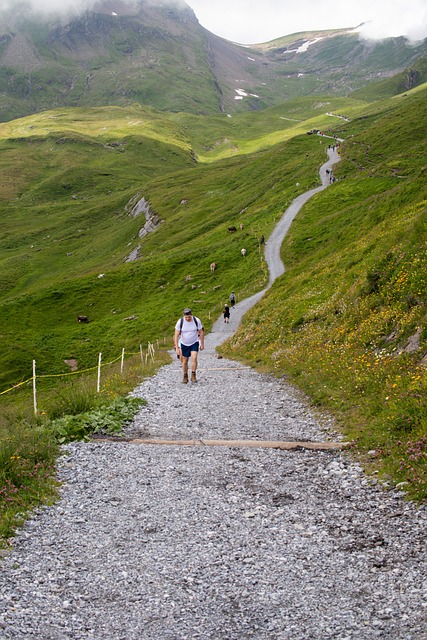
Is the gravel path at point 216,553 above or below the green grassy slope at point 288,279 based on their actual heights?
below

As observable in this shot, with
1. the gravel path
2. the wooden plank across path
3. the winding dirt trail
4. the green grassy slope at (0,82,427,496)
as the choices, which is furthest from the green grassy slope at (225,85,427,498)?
the winding dirt trail

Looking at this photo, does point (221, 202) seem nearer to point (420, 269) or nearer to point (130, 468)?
point (420, 269)

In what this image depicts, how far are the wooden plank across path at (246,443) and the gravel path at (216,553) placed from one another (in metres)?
0.28

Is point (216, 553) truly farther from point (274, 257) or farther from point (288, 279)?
point (274, 257)

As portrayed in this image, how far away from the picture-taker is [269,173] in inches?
5886

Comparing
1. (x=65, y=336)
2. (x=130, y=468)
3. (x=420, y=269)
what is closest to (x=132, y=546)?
(x=130, y=468)

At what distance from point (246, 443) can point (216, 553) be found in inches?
224

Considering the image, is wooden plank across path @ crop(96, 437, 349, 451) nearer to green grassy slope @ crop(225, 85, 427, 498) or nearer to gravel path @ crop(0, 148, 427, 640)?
gravel path @ crop(0, 148, 427, 640)

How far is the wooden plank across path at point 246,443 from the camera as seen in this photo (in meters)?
13.1

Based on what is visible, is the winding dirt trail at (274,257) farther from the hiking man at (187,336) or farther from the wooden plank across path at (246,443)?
the wooden plank across path at (246,443)

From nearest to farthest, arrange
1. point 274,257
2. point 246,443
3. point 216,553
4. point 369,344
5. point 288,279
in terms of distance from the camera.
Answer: point 216,553
point 246,443
point 369,344
point 288,279
point 274,257

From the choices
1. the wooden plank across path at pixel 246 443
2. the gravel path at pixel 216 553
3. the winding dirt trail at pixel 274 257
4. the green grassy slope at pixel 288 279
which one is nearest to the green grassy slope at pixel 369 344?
the green grassy slope at pixel 288 279

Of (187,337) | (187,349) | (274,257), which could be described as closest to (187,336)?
(187,337)

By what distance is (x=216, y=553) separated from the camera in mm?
8258
